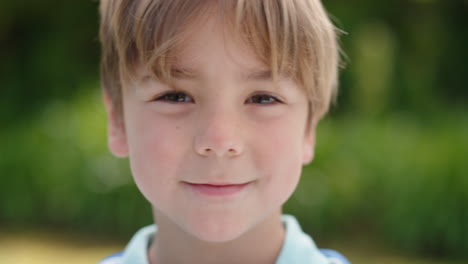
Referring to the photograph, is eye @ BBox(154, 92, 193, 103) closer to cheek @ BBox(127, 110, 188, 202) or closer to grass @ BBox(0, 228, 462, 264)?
cheek @ BBox(127, 110, 188, 202)

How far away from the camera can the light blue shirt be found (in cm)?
179

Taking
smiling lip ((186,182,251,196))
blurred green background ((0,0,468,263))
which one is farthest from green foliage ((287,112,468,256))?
smiling lip ((186,182,251,196))

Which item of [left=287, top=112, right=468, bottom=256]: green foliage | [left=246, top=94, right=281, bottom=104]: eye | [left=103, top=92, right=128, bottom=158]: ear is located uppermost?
[left=246, top=94, right=281, bottom=104]: eye

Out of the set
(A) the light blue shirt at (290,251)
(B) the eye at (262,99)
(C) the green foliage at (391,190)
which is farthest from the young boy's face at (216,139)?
(C) the green foliage at (391,190)

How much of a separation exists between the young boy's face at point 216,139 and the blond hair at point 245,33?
0.03 meters

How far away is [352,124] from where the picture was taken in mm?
4828

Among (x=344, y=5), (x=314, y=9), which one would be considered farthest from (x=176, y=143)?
(x=344, y=5)

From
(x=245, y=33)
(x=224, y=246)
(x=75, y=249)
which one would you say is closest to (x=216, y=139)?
(x=245, y=33)

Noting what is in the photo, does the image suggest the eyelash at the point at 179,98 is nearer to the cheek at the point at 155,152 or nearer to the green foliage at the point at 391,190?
the cheek at the point at 155,152

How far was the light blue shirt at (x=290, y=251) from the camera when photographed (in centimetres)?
179

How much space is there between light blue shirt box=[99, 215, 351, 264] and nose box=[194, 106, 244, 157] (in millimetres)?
375

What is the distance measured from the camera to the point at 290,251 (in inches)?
70.7

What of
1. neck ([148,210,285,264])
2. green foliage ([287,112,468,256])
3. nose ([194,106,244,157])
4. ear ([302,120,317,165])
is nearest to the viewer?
nose ([194,106,244,157])

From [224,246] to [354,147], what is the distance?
112 inches
